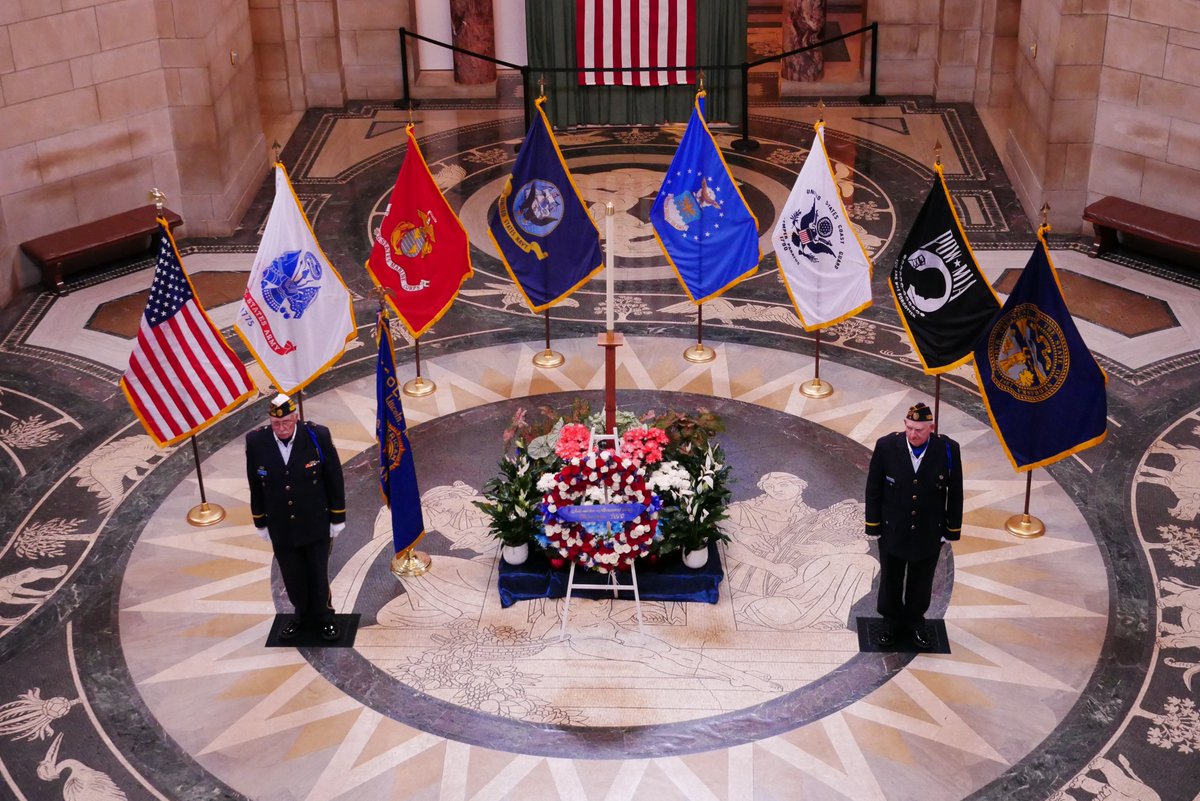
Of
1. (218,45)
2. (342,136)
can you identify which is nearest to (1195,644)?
(218,45)

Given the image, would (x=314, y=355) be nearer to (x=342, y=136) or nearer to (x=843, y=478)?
(x=843, y=478)

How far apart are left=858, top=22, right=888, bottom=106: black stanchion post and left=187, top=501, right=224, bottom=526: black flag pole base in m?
12.0

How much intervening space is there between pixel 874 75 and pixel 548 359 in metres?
8.84

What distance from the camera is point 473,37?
789 inches

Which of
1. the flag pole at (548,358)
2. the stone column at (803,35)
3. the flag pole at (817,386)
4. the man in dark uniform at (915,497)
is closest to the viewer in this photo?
the man in dark uniform at (915,497)

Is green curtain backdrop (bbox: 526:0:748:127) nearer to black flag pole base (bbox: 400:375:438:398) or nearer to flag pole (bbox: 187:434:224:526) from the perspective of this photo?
black flag pole base (bbox: 400:375:438:398)

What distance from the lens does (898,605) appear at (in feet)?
31.7

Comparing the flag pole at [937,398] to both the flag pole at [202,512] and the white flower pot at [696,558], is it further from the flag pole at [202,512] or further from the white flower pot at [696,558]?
the flag pole at [202,512]

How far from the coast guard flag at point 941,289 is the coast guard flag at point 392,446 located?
4.11 meters

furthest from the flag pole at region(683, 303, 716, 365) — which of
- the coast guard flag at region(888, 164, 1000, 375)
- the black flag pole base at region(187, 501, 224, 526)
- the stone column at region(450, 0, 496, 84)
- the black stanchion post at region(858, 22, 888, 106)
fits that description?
the stone column at region(450, 0, 496, 84)

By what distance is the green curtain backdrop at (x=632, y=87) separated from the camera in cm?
1880

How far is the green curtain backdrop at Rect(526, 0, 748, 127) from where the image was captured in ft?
61.7

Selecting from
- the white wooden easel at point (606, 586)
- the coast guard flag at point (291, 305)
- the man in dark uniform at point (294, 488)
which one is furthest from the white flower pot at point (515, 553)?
the coast guard flag at point (291, 305)

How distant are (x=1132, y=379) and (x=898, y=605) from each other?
14.9ft
